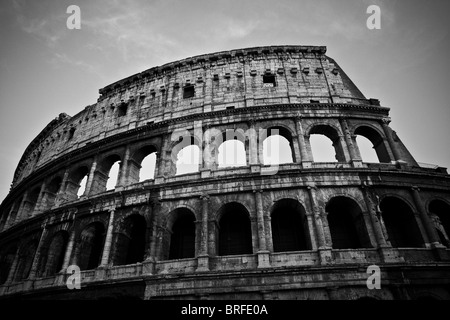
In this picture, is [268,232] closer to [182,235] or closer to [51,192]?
[182,235]

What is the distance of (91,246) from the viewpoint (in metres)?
14.4

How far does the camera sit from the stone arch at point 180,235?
41.8 ft

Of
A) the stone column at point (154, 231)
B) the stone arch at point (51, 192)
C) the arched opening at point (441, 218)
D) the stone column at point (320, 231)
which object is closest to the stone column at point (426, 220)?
the arched opening at point (441, 218)

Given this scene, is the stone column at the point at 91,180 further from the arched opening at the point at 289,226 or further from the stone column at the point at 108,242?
the arched opening at the point at 289,226

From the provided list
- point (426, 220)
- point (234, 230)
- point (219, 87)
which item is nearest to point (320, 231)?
point (234, 230)

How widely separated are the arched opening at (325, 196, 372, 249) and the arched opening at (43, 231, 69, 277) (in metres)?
14.2

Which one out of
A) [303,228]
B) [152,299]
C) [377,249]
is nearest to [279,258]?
[303,228]

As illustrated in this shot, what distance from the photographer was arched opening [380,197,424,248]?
474 inches

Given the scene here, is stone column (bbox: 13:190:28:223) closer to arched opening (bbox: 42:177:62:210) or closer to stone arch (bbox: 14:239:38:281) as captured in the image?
arched opening (bbox: 42:177:62:210)

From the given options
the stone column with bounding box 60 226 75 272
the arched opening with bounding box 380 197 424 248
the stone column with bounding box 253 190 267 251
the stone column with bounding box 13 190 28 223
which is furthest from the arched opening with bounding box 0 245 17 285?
the arched opening with bounding box 380 197 424 248

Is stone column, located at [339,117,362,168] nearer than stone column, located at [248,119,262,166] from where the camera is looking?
Yes

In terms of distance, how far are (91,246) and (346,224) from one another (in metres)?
13.1
